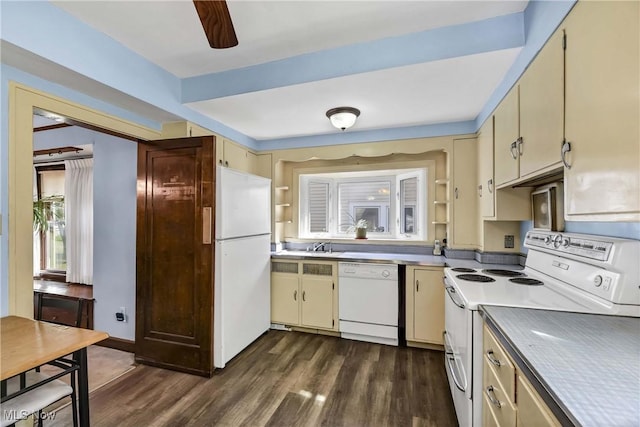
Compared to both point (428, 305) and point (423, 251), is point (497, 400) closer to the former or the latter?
point (428, 305)

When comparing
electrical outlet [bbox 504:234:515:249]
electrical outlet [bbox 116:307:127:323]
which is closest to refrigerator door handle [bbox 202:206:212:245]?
electrical outlet [bbox 116:307:127:323]

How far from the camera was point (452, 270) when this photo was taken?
2.24 metres

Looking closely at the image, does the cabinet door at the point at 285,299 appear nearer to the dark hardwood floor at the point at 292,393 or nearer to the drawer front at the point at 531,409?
the dark hardwood floor at the point at 292,393

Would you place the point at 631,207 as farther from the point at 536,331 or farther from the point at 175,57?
the point at 175,57

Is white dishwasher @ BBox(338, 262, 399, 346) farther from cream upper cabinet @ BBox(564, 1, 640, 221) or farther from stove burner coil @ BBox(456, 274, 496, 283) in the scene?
cream upper cabinet @ BBox(564, 1, 640, 221)

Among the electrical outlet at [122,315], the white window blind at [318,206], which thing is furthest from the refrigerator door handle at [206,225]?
the white window blind at [318,206]

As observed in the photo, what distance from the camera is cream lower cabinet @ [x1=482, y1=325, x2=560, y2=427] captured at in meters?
0.81

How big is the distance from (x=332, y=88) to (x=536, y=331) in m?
1.95

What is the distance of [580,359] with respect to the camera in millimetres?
827

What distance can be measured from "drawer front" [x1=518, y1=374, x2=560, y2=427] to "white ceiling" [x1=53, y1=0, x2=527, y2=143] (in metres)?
1.80

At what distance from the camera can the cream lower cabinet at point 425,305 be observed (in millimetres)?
2730

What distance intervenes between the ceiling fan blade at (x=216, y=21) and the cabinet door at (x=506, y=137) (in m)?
1.76

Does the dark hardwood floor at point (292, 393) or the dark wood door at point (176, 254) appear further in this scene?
the dark wood door at point (176, 254)

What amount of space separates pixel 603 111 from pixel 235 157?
3.06 meters
